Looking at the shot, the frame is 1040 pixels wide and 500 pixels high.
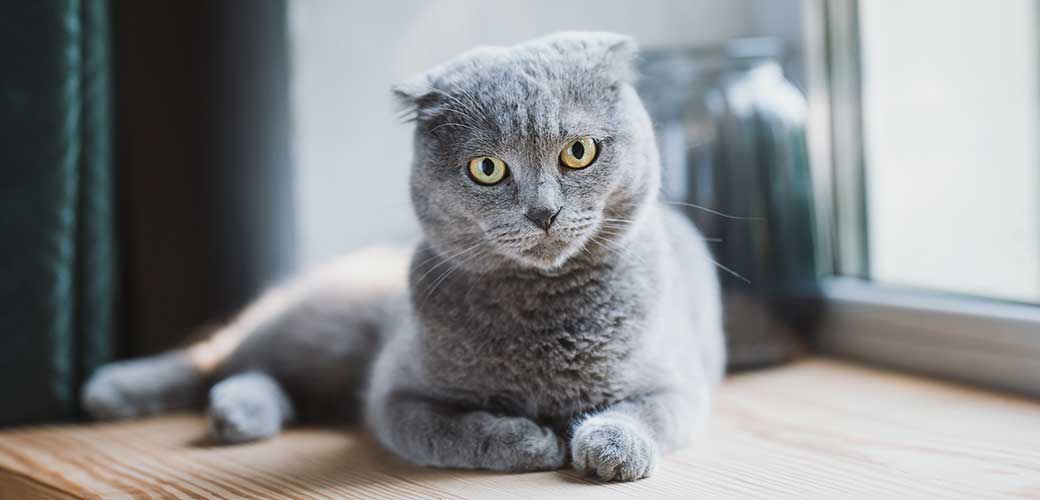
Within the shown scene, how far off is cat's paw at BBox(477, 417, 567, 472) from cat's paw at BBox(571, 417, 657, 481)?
1.1 inches

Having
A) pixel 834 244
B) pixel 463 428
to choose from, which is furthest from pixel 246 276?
pixel 834 244

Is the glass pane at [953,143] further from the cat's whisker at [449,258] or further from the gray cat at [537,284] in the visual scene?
the cat's whisker at [449,258]

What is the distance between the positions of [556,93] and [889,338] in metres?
0.73

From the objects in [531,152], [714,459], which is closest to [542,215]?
[531,152]

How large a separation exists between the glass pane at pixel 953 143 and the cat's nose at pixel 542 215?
706 millimetres

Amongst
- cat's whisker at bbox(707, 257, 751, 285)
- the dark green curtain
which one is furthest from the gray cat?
the dark green curtain

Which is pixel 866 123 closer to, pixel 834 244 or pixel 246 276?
pixel 834 244

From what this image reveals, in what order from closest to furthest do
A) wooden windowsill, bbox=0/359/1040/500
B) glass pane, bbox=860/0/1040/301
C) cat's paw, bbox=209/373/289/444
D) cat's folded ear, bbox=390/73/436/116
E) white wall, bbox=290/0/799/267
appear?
wooden windowsill, bbox=0/359/1040/500
cat's folded ear, bbox=390/73/436/116
cat's paw, bbox=209/373/289/444
glass pane, bbox=860/0/1040/301
white wall, bbox=290/0/799/267

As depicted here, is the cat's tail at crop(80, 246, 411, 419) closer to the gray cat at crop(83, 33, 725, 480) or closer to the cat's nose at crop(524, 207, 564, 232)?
the gray cat at crop(83, 33, 725, 480)

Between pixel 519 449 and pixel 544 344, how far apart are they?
114 millimetres

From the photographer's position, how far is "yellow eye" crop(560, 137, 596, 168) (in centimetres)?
95

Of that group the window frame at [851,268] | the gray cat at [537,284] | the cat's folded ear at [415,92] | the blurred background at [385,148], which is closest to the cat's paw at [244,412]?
the gray cat at [537,284]

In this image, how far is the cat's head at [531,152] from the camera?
937mm

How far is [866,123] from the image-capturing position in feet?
4.88
